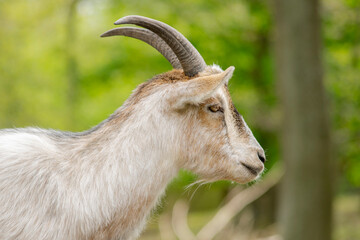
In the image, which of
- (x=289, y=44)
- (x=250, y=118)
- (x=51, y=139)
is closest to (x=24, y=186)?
(x=51, y=139)

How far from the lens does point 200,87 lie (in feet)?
11.9

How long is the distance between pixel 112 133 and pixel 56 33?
1351cm

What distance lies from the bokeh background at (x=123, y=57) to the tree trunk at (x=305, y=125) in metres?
4.50

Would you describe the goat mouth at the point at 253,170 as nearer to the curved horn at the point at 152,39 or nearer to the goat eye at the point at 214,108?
the goat eye at the point at 214,108

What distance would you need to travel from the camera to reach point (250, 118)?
16.1 meters

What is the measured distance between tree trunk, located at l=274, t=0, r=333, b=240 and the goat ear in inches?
259

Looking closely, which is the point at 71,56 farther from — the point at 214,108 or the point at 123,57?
the point at 214,108

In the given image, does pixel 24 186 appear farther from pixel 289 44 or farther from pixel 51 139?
pixel 289 44

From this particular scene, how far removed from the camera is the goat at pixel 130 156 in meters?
3.49

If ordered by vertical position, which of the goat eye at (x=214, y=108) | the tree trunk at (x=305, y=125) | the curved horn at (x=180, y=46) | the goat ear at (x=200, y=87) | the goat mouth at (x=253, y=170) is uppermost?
the curved horn at (x=180, y=46)

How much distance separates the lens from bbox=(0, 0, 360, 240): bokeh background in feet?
49.2

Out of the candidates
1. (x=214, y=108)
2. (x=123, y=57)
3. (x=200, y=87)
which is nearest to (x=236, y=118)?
(x=214, y=108)

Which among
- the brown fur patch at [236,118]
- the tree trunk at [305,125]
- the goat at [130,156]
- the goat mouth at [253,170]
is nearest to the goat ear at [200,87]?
the goat at [130,156]

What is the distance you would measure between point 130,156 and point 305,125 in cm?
678
